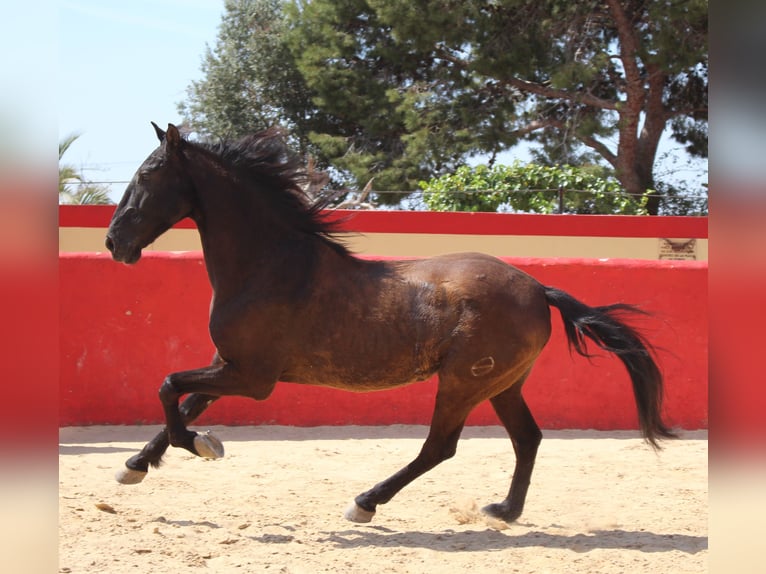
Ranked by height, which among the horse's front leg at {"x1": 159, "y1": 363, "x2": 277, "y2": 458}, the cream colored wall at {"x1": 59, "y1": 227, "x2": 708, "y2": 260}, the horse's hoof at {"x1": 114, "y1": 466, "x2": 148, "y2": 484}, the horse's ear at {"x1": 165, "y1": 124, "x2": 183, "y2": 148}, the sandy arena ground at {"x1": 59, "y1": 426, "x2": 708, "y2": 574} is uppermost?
the horse's ear at {"x1": 165, "y1": 124, "x2": 183, "y2": 148}

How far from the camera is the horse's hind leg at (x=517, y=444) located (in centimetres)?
525

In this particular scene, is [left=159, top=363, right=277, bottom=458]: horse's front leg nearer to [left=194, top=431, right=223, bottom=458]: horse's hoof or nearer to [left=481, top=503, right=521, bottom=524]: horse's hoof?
[left=194, top=431, right=223, bottom=458]: horse's hoof

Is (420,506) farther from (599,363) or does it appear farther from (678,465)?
(599,363)

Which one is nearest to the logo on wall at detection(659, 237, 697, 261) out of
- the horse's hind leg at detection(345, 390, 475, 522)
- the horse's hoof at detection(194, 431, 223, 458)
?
the horse's hind leg at detection(345, 390, 475, 522)

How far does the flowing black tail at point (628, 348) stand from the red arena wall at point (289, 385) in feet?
9.63

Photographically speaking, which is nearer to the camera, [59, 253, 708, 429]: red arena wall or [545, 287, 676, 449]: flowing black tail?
[545, 287, 676, 449]: flowing black tail

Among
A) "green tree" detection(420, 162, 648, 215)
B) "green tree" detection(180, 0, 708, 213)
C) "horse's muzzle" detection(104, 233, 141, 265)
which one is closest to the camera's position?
"horse's muzzle" detection(104, 233, 141, 265)

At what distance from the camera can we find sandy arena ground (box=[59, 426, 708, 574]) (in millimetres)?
4352

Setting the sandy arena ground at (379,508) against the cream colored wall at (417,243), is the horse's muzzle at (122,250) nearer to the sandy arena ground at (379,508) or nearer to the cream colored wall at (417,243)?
the sandy arena ground at (379,508)

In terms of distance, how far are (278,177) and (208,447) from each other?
1.73 metres

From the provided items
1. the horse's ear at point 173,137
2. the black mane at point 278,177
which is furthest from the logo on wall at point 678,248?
the horse's ear at point 173,137

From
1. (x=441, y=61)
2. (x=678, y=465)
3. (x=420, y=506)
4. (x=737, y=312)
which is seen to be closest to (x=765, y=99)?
(x=737, y=312)

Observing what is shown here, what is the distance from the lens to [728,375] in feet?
4.01

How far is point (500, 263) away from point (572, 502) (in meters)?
1.80
